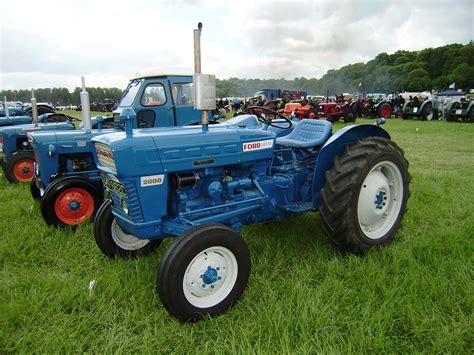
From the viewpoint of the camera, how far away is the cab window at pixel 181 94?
684 cm

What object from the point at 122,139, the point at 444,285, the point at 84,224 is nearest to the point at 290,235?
the point at 444,285

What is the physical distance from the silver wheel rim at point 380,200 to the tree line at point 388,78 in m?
53.8

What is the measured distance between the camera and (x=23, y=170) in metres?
6.41

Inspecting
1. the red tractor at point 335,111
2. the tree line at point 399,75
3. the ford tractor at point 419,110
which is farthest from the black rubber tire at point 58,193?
the tree line at point 399,75

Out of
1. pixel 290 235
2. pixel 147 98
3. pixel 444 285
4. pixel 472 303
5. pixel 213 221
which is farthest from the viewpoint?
pixel 147 98

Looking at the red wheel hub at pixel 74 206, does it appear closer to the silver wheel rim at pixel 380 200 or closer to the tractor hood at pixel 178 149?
the tractor hood at pixel 178 149

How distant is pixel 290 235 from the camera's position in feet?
11.6

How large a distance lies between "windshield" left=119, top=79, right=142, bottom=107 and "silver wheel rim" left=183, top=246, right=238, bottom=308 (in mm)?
5057

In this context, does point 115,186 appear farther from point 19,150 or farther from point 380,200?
point 19,150

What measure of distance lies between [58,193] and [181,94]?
3.44 metres

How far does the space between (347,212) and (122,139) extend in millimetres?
1744

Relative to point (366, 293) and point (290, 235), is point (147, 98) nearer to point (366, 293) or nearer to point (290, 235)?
point (290, 235)

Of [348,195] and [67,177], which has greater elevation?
[348,195]

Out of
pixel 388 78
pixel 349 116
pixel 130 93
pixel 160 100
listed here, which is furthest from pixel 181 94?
pixel 388 78
